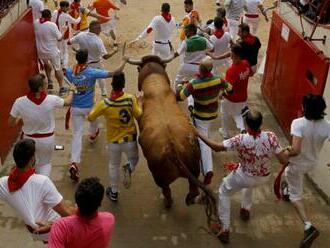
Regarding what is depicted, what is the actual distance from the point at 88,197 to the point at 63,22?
8123mm

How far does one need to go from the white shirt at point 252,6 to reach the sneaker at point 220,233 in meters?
7.38

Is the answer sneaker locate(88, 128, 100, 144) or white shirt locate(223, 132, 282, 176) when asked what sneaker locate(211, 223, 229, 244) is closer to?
white shirt locate(223, 132, 282, 176)

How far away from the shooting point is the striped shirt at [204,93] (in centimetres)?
696

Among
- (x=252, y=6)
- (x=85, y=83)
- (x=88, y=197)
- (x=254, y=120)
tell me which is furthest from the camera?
(x=252, y=6)

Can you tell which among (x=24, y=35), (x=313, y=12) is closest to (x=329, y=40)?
(x=313, y=12)

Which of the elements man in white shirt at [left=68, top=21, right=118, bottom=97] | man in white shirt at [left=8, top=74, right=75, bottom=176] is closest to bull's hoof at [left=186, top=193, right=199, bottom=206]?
man in white shirt at [left=8, top=74, right=75, bottom=176]

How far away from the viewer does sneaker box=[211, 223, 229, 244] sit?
6137mm

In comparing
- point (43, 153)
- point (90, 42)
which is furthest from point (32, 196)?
point (90, 42)

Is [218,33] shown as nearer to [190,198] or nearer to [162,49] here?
[162,49]

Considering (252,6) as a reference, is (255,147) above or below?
above

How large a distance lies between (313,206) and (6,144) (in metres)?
4.75

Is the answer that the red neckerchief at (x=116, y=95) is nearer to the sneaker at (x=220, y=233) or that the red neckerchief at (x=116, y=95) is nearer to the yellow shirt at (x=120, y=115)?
the yellow shirt at (x=120, y=115)

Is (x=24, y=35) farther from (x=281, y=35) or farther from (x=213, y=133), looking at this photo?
(x=281, y=35)

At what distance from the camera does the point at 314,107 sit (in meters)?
5.77
